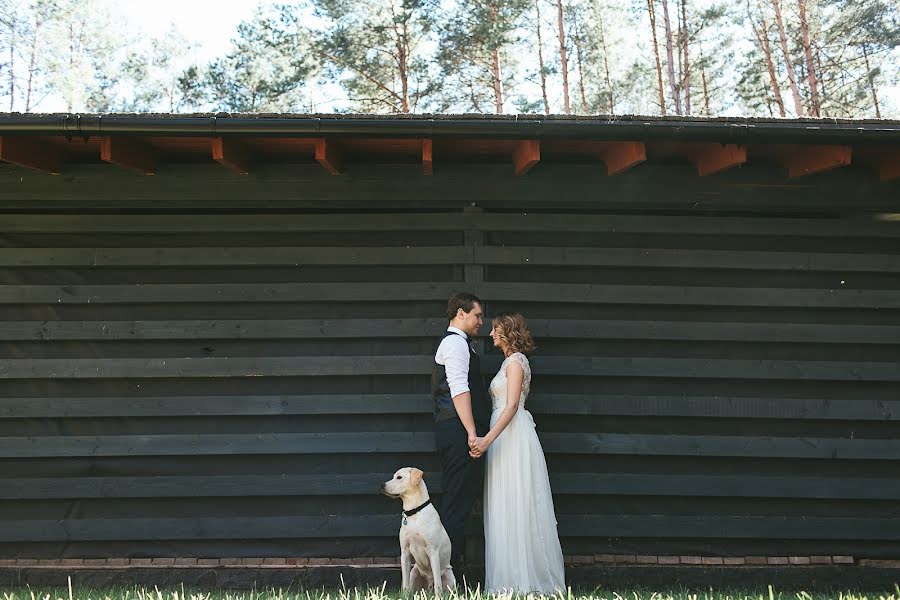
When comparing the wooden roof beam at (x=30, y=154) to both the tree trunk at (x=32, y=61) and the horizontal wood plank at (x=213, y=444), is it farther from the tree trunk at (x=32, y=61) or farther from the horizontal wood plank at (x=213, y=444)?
the tree trunk at (x=32, y=61)

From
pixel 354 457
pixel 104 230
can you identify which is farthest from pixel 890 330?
pixel 104 230

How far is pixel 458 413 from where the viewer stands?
513 centimetres

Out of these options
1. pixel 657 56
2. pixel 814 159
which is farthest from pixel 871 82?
pixel 814 159

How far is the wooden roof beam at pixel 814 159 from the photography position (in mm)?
5227

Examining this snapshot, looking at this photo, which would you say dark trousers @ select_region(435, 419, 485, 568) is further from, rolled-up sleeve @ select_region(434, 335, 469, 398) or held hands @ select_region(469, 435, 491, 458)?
rolled-up sleeve @ select_region(434, 335, 469, 398)

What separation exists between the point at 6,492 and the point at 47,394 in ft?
2.45

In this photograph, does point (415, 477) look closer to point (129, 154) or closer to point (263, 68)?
point (129, 154)

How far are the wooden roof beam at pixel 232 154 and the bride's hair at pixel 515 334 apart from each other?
216cm

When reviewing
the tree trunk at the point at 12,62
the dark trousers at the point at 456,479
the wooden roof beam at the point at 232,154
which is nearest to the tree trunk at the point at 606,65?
the tree trunk at the point at 12,62

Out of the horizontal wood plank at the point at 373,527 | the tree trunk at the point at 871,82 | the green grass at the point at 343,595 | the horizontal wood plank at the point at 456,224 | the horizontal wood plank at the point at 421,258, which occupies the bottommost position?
the green grass at the point at 343,595

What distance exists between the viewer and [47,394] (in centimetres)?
581

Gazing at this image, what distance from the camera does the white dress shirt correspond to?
5102mm

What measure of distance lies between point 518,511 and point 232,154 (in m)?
3.13

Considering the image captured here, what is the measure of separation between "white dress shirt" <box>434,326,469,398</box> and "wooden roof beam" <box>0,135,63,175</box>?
3.15 m
